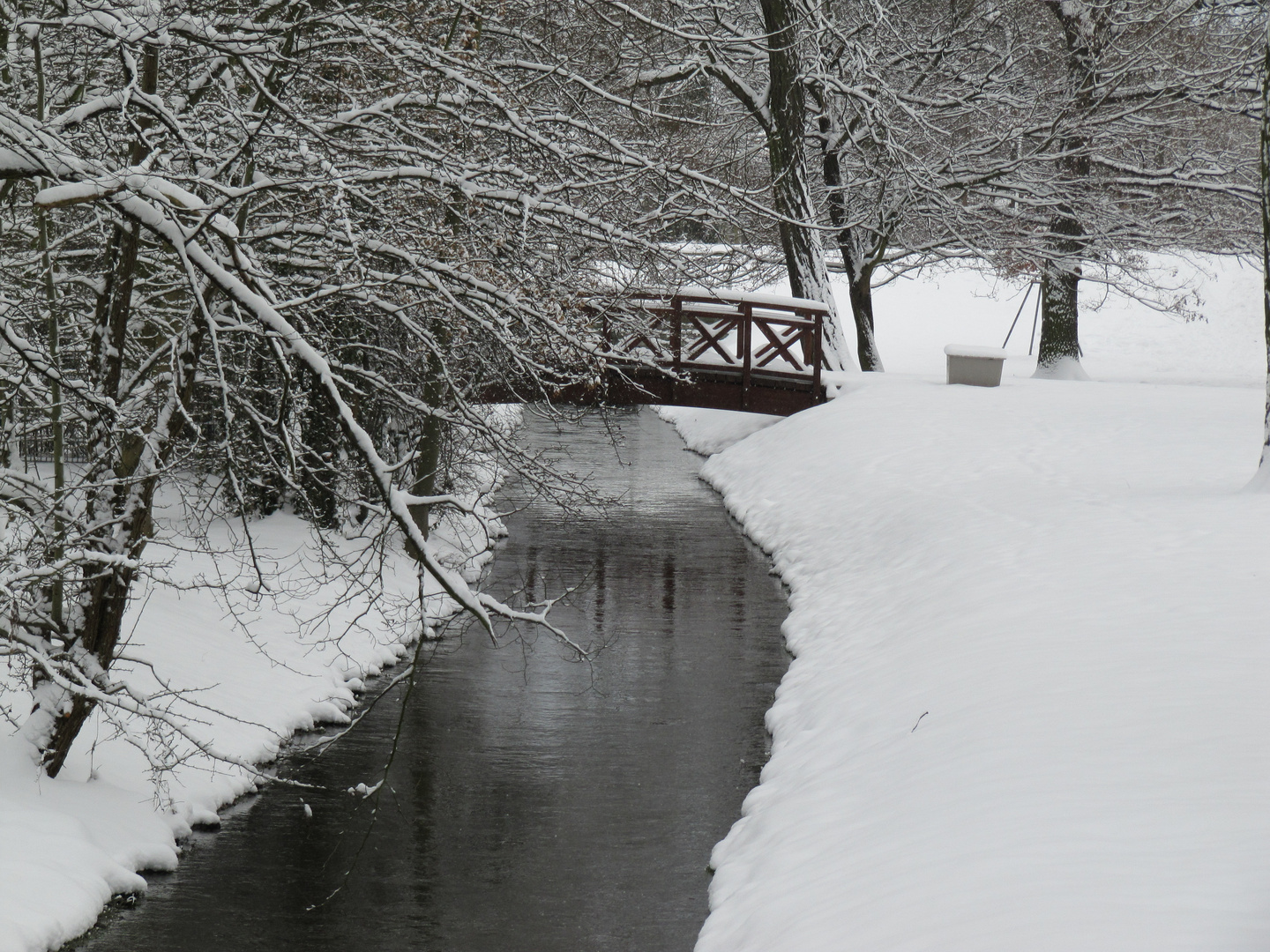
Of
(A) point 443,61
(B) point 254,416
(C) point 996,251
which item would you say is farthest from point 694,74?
(B) point 254,416

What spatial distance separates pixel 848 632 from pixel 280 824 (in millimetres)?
4838

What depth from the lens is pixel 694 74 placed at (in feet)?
66.1

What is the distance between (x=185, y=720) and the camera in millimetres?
8664

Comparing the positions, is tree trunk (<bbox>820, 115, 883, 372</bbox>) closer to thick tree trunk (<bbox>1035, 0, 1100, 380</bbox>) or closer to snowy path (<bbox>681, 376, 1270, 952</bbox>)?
thick tree trunk (<bbox>1035, 0, 1100, 380</bbox>)

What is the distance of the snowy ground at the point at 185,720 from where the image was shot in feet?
21.3

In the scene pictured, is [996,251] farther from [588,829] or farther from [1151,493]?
[588,829]

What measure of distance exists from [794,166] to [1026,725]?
42.8ft

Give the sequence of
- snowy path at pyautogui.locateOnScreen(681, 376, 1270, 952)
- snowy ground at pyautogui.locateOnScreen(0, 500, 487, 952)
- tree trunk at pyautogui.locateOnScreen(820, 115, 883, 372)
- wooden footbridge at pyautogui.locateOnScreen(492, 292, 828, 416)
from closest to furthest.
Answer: snowy path at pyautogui.locateOnScreen(681, 376, 1270, 952), snowy ground at pyautogui.locateOnScreen(0, 500, 487, 952), wooden footbridge at pyautogui.locateOnScreen(492, 292, 828, 416), tree trunk at pyautogui.locateOnScreen(820, 115, 883, 372)

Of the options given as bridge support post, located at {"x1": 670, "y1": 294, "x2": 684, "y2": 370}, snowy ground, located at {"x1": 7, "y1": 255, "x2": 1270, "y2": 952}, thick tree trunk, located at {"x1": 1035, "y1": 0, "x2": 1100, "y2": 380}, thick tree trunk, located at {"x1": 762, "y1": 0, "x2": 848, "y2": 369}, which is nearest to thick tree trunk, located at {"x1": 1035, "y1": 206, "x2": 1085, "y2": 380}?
thick tree trunk, located at {"x1": 1035, "y1": 0, "x2": 1100, "y2": 380}

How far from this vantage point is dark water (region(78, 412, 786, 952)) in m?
6.59

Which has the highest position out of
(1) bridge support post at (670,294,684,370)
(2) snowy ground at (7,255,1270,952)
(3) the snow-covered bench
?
(1) bridge support post at (670,294,684,370)

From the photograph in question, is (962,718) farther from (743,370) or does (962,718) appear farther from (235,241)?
(743,370)

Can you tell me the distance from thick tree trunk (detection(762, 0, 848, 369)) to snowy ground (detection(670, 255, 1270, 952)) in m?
5.47

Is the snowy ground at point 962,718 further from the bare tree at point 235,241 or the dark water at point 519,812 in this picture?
the bare tree at point 235,241
